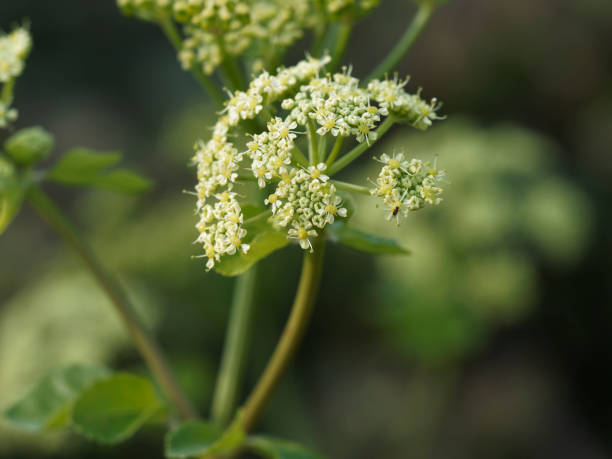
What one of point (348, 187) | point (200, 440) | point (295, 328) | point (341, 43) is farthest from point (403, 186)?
point (200, 440)

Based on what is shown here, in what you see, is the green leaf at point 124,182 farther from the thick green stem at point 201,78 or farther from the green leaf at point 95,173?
the thick green stem at point 201,78

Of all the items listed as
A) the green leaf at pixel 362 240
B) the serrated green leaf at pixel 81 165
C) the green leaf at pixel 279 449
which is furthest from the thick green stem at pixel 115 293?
the green leaf at pixel 362 240

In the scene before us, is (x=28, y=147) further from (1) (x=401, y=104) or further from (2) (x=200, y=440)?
(1) (x=401, y=104)

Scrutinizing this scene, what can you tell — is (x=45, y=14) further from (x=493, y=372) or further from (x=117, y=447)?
(x=493, y=372)

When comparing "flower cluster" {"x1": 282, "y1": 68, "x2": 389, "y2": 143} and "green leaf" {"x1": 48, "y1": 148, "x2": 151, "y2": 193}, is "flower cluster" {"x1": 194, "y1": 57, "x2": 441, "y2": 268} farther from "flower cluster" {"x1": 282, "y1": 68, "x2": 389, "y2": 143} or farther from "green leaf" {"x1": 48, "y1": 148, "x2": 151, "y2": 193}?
"green leaf" {"x1": 48, "y1": 148, "x2": 151, "y2": 193}

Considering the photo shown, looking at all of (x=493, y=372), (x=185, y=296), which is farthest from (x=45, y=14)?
(x=493, y=372)

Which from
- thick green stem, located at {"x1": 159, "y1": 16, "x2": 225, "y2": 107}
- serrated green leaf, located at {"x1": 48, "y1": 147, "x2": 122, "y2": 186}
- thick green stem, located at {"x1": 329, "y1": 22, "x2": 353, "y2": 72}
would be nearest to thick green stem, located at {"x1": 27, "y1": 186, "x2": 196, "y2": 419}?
serrated green leaf, located at {"x1": 48, "y1": 147, "x2": 122, "y2": 186}

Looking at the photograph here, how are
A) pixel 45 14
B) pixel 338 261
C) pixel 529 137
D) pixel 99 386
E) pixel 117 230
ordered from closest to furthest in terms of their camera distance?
1. pixel 99 386
2. pixel 529 137
3. pixel 117 230
4. pixel 338 261
5. pixel 45 14
